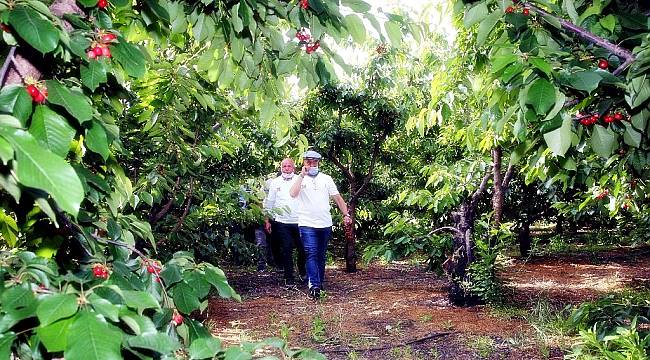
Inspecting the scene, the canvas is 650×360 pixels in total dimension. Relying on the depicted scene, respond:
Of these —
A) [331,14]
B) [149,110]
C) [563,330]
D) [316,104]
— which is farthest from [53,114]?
[316,104]

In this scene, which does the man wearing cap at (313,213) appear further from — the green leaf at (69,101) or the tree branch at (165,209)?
the green leaf at (69,101)

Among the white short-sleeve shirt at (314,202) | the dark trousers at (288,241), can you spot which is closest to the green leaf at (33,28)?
the white short-sleeve shirt at (314,202)

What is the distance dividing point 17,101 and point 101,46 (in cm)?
30

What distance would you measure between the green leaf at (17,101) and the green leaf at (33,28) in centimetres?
9

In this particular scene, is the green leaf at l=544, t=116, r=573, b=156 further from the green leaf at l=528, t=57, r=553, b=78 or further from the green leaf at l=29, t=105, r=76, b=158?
the green leaf at l=29, t=105, r=76, b=158

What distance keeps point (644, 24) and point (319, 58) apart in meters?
1.18

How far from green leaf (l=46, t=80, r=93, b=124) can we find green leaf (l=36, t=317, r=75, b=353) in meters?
0.35

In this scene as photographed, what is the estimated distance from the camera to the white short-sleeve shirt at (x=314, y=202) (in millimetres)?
5238

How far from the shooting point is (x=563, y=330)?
365 cm

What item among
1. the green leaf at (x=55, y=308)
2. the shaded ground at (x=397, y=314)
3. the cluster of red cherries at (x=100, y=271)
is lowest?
the shaded ground at (x=397, y=314)

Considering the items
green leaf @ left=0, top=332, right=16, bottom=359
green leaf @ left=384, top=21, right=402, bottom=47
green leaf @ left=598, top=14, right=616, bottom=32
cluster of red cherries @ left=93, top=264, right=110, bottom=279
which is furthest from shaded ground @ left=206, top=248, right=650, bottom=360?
green leaf @ left=598, top=14, right=616, bottom=32

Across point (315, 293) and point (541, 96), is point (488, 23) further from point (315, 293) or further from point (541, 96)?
point (315, 293)

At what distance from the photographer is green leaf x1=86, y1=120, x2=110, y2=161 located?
101cm

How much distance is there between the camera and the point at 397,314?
445 centimetres
